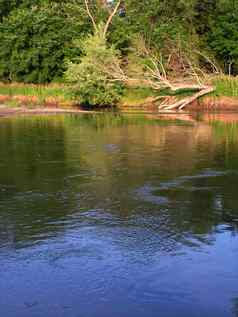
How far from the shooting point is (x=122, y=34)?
179ft

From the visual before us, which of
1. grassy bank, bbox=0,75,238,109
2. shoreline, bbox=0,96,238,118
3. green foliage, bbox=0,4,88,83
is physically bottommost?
shoreline, bbox=0,96,238,118

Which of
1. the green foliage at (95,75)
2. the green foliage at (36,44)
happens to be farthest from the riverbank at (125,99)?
the green foliage at (36,44)

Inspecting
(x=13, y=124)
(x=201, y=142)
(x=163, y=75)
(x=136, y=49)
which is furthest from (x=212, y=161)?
(x=136, y=49)

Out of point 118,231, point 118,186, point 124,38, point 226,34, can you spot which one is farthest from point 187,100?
point 118,231

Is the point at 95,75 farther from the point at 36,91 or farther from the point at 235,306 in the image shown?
the point at 235,306

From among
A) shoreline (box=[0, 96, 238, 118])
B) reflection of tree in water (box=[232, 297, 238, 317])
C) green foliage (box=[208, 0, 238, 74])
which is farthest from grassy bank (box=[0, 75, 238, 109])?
reflection of tree in water (box=[232, 297, 238, 317])

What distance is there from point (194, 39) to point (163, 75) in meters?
7.44

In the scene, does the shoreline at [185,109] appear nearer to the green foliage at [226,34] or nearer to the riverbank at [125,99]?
the riverbank at [125,99]

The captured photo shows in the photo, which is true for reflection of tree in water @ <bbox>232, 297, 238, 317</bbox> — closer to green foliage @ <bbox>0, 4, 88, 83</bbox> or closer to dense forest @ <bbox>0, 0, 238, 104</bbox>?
dense forest @ <bbox>0, 0, 238, 104</bbox>

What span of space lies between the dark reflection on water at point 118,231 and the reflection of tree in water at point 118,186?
1.0 inches

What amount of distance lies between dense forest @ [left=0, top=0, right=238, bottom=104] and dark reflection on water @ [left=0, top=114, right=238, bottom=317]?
2967 cm

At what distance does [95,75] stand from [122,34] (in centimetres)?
908

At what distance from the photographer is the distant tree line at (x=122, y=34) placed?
5238cm

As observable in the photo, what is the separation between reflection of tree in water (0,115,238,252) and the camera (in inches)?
428
